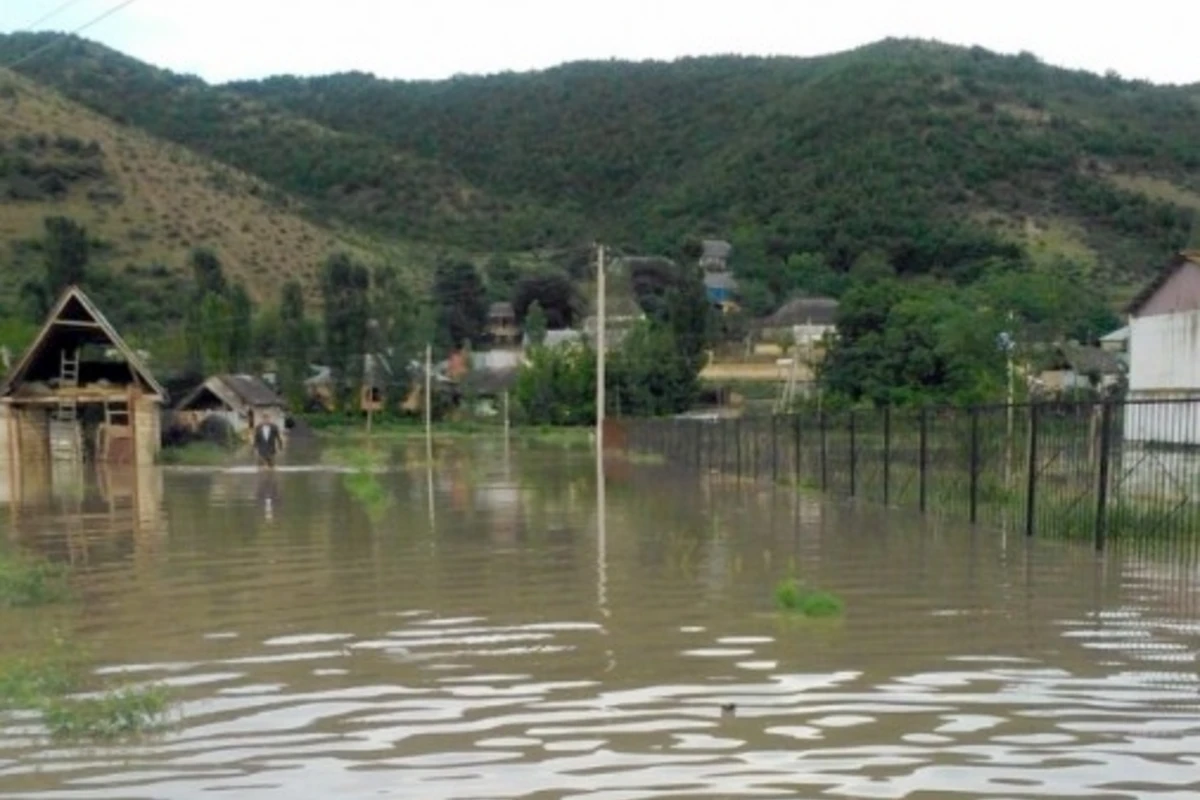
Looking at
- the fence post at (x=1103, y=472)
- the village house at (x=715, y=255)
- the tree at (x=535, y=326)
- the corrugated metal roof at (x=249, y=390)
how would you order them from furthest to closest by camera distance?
the village house at (x=715, y=255) < the tree at (x=535, y=326) < the corrugated metal roof at (x=249, y=390) < the fence post at (x=1103, y=472)

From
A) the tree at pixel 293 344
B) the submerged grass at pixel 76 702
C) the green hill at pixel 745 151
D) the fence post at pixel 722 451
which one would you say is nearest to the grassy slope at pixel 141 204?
the tree at pixel 293 344

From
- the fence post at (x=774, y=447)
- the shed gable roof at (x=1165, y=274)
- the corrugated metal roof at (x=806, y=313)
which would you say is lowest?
the fence post at (x=774, y=447)

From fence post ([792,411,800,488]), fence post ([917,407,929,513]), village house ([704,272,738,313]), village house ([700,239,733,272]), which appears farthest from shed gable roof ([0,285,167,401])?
village house ([704,272,738,313])

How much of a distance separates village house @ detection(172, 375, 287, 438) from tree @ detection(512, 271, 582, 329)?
3439cm

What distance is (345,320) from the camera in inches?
2958

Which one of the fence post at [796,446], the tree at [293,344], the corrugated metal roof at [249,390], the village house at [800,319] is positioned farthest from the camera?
the village house at [800,319]

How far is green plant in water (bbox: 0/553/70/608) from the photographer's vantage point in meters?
12.0

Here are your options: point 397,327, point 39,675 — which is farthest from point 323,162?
point 39,675

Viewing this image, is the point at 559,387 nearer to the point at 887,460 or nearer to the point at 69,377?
the point at 69,377

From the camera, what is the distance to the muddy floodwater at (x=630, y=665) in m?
6.55

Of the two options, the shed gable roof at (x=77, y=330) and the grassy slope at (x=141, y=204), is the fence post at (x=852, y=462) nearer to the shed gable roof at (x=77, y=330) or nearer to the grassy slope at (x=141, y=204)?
the shed gable roof at (x=77, y=330)

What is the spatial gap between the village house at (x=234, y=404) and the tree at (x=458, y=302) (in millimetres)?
24248

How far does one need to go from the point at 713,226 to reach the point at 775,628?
3593 inches

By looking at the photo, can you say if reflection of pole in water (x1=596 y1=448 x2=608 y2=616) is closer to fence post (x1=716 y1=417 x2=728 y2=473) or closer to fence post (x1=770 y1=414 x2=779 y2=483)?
fence post (x1=770 y1=414 x2=779 y2=483)
